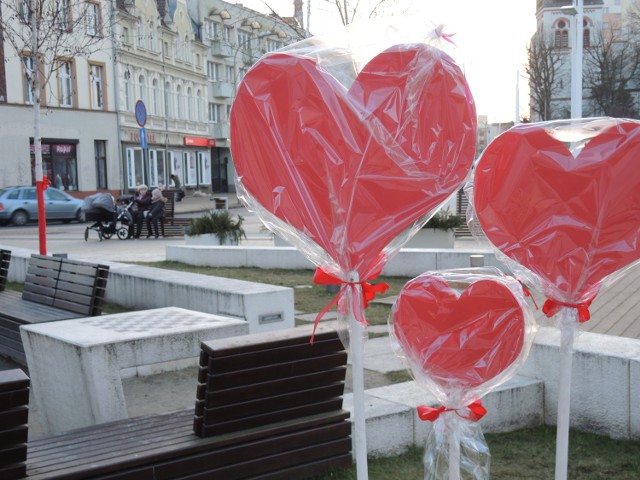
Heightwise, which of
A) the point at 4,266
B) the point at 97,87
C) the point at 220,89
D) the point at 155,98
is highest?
the point at 220,89

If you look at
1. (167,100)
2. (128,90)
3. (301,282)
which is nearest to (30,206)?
(128,90)

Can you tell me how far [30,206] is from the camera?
103 ft

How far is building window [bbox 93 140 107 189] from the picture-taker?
44094 millimetres

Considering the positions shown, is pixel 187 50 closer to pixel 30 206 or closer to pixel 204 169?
pixel 204 169

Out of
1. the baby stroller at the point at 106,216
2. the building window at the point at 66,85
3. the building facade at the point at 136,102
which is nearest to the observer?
the baby stroller at the point at 106,216

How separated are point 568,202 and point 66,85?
40950 mm

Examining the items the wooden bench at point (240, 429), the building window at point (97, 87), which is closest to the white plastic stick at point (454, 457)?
the wooden bench at point (240, 429)

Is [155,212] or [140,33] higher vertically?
[140,33]

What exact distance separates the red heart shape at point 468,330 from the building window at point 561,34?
62143mm

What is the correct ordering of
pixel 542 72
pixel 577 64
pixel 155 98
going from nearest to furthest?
pixel 577 64, pixel 155 98, pixel 542 72

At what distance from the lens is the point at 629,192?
10.0ft

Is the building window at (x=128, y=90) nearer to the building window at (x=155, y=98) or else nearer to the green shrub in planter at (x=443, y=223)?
the building window at (x=155, y=98)

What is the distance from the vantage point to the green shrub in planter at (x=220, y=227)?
17.0m

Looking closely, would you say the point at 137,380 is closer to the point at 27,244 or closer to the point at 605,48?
the point at 27,244
